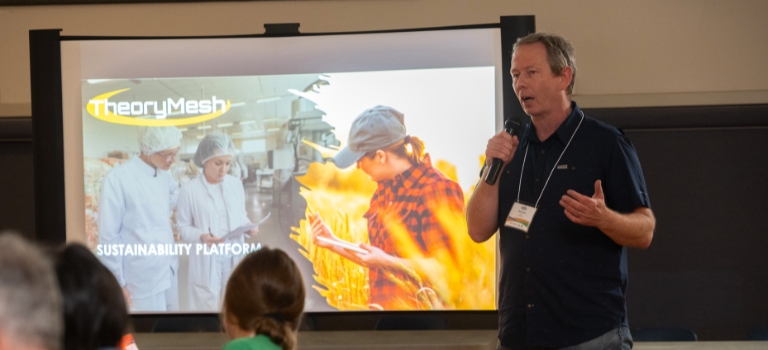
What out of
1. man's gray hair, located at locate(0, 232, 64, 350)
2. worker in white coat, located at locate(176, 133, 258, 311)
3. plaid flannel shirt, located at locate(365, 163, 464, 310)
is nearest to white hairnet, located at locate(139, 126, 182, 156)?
worker in white coat, located at locate(176, 133, 258, 311)

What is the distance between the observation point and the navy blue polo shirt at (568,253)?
1.96 metres

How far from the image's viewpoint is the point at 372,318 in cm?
363

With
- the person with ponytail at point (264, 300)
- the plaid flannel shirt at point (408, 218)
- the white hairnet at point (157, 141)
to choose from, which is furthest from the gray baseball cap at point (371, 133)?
the person with ponytail at point (264, 300)

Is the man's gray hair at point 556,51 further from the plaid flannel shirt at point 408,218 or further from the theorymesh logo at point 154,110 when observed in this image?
the theorymesh logo at point 154,110

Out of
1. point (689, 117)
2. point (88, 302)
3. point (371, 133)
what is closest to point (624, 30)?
point (689, 117)

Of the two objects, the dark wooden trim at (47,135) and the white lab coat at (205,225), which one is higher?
the dark wooden trim at (47,135)

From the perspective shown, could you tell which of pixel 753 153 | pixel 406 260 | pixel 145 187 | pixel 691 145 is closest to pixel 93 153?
pixel 145 187

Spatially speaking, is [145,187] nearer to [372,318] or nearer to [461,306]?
[372,318]

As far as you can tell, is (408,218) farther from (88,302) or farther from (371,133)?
(88,302)

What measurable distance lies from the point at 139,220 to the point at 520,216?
6.72 feet

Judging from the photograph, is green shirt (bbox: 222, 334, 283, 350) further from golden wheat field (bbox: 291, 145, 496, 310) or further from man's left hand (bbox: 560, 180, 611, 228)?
golden wheat field (bbox: 291, 145, 496, 310)

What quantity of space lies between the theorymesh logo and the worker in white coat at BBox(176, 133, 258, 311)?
118mm

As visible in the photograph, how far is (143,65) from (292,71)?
27.9 inches

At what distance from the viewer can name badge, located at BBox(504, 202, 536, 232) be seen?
79.0 inches
